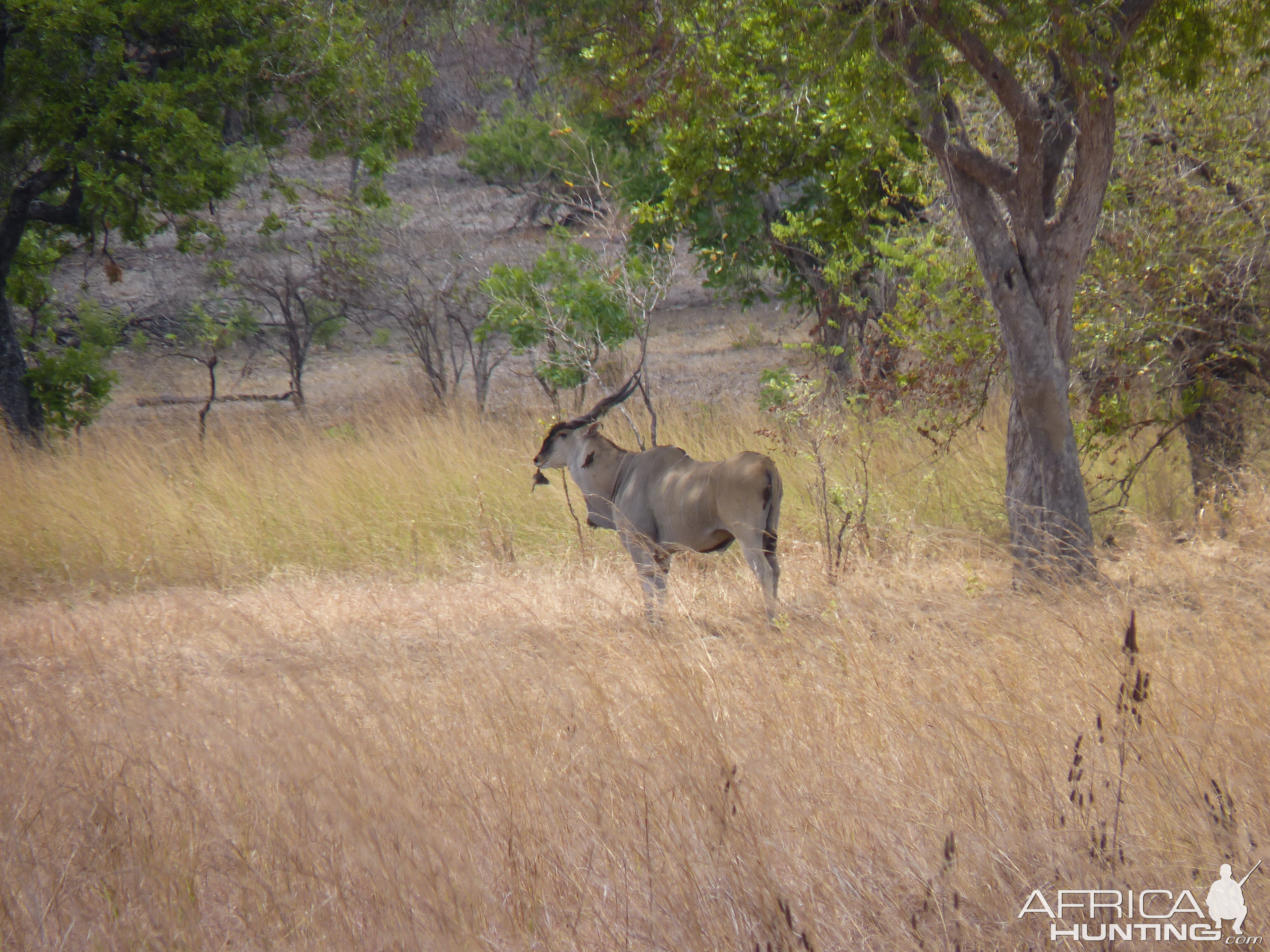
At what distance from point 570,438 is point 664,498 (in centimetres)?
96

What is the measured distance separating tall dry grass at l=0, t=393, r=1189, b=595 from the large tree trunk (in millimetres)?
1096

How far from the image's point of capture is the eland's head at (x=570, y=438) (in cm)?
683

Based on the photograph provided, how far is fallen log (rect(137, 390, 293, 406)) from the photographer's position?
57.1 ft

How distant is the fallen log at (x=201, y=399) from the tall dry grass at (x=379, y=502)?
590 centimetres

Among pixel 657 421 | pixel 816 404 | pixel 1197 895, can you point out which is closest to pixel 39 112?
pixel 657 421

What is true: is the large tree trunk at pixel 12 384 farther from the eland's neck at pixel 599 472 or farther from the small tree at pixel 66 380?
the eland's neck at pixel 599 472

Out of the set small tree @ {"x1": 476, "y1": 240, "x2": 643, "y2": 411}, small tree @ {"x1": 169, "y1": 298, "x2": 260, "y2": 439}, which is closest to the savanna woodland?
small tree @ {"x1": 476, "y1": 240, "x2": 643, "y2": 411}

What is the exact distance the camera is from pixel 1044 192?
5.87m

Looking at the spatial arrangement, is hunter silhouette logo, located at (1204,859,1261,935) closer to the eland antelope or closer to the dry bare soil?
the dry bare soil

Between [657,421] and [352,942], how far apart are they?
9.27 meters

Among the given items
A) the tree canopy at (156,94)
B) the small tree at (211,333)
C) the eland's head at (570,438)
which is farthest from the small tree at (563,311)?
the small tree at (211,333)

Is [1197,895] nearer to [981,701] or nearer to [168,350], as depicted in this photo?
[981,701]

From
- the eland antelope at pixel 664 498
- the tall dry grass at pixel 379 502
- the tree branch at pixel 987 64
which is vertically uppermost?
the tree branch at pixel 987 64

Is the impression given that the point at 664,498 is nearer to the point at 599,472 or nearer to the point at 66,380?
the point at 599,472
